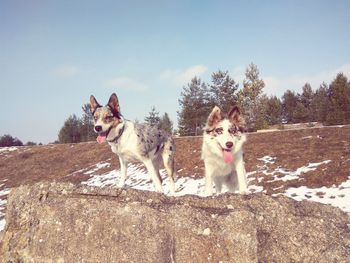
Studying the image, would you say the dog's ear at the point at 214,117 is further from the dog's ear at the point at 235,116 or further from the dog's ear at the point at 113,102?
the dog's ear at the point at 113,102

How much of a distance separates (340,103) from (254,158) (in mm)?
35127

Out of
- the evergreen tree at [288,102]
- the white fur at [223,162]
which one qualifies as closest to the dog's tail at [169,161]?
the white fur at [223,162]

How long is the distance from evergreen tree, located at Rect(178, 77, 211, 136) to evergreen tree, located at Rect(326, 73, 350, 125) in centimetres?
1818

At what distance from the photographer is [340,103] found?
160 ft

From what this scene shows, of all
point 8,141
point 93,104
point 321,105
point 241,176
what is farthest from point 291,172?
point 8,141

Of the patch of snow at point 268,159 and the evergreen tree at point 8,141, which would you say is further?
the evergreen tree at point 8,141

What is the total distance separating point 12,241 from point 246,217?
331cm

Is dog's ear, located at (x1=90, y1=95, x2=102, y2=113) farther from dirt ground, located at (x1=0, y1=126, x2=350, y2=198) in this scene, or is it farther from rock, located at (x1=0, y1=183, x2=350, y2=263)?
dirt ground, located at (x1=0, y1=126, x2=350, y2=198)

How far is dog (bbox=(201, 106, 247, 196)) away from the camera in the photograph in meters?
6.96

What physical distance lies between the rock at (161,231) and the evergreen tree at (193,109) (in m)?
45.4

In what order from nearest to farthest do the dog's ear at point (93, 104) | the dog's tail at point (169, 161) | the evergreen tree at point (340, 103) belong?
1. the dog's ear at point (93, 104)
2. the dog's tail at point (169, 161)
3. the evergreen tree at point (340, 103)

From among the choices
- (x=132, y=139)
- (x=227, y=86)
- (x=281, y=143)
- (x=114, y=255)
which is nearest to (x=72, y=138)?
(x=227, y=86)

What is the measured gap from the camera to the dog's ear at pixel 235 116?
695cm

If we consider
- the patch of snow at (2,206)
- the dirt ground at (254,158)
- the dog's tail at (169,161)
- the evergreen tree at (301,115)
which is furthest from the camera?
the evergreen tree at (301,115)
